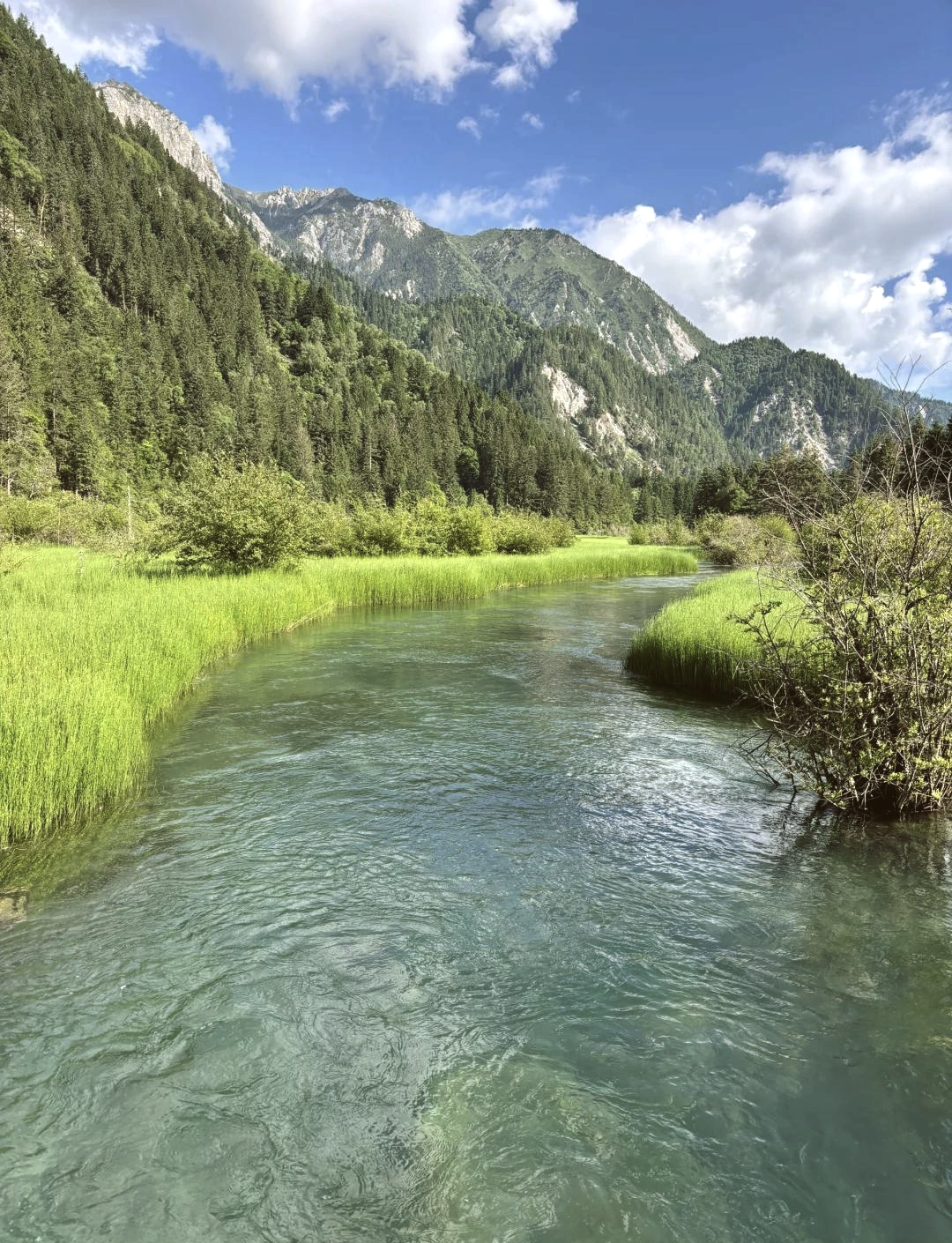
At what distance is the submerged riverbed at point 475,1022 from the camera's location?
356 centimetres

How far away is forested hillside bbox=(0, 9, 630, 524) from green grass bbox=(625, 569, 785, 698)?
208ft

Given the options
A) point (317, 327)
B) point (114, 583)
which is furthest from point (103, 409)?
point (114, 583)

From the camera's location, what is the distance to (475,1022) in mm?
4844

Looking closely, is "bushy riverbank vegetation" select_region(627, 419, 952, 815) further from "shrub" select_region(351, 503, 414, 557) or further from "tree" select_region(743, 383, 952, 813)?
"shrub" select_region(351, 503, 414, 557)

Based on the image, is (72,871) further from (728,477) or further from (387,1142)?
(728,477)

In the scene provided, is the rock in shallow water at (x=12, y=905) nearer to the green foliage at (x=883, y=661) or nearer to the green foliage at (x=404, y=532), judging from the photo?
the green foliage at (x=883, y=661)

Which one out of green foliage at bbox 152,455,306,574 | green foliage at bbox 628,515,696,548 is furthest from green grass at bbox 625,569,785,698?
green foliage at bbox 628,515,696,548

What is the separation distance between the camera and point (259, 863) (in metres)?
7.01

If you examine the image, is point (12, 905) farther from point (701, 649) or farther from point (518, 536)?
point (518, 536)

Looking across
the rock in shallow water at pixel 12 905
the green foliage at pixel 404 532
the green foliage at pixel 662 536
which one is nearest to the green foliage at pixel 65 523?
the green foliage at pixel 404 532

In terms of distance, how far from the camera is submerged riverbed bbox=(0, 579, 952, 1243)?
356 centimetres

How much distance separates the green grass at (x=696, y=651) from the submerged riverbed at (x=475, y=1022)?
19.0 feet

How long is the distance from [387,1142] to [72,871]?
4.57m

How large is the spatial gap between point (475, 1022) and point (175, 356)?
130984mm
